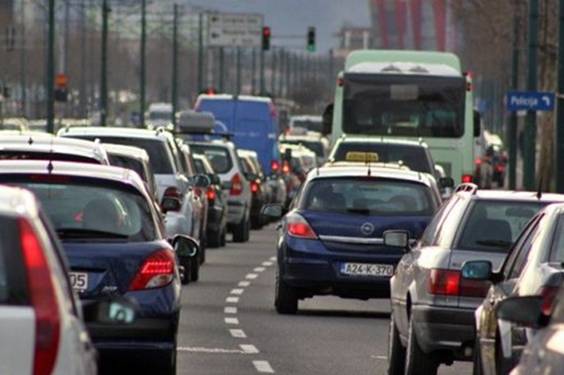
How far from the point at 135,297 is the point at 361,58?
31.0 m

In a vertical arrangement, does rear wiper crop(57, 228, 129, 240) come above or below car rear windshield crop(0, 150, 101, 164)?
below

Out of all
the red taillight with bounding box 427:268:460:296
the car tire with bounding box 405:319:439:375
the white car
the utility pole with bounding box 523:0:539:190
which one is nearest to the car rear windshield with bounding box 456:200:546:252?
the red taillight with bounding box 427:268:460:296

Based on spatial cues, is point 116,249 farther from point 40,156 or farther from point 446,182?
point 446,182

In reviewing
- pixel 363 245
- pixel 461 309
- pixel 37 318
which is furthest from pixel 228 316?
pixel 37 318

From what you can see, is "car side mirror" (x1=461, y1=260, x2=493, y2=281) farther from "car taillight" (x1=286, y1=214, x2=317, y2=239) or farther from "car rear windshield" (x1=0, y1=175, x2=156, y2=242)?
"car taillight" (x1=286, y1=214, x2=317, y2=239)

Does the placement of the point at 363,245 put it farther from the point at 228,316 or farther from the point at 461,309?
the point at 461,309

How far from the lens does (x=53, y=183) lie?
579 inches

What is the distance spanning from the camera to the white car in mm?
8250

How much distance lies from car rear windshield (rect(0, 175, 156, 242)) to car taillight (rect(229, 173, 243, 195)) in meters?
28.2

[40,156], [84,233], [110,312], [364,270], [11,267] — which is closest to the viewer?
[11,267]

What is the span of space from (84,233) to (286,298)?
9391 mm

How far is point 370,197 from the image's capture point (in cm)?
2388

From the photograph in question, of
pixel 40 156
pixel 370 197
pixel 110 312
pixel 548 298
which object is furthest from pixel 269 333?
pixel 110 312

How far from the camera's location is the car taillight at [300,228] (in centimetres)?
2359
